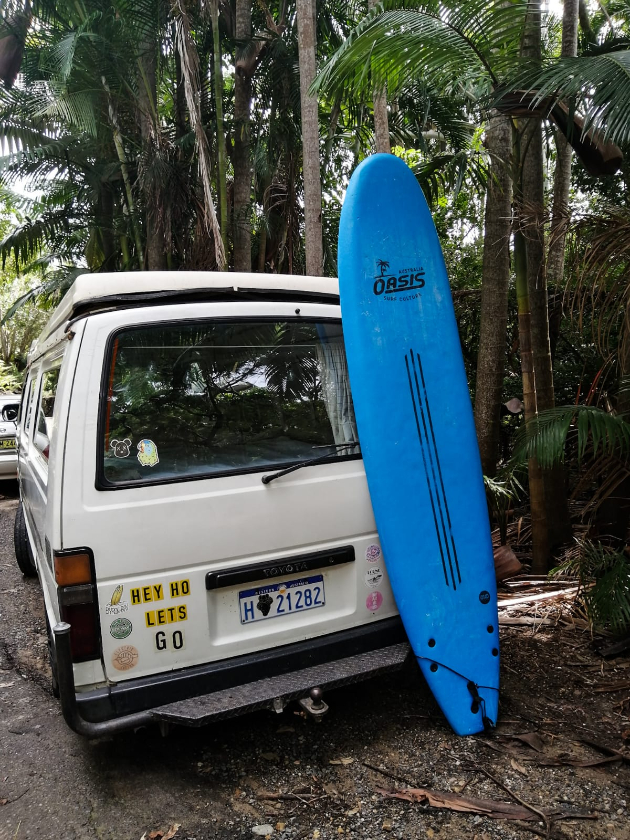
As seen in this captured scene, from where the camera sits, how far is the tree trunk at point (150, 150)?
8438 mm

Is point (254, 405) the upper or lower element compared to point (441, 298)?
lower

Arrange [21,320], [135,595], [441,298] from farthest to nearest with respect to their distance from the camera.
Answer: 1. [21,320]
2. [441,298]
3. [135,595]

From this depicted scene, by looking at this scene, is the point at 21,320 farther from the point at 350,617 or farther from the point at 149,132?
the point at 350,617

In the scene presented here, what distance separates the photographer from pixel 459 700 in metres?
2.77

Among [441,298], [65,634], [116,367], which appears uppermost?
[441,298]

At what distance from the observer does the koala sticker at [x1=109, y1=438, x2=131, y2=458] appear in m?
2.39

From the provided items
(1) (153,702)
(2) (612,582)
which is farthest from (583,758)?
(1) (153,702)

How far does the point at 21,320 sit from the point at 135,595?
18.6 meters

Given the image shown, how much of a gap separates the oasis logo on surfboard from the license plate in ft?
4.35

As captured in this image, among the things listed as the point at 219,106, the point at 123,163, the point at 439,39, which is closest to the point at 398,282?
the point at 439,39

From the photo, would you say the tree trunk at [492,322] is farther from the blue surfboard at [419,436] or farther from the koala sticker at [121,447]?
the koala sticker at [121,447]

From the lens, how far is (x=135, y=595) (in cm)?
230

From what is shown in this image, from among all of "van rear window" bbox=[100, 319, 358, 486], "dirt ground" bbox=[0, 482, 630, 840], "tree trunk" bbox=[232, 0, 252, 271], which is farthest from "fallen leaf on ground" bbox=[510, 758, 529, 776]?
"tree trunk" bbox=[232, 0, 252, 271]

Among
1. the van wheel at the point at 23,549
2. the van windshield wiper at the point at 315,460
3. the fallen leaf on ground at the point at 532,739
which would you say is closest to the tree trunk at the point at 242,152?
the van wheel at the point at 23,549
